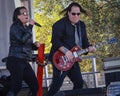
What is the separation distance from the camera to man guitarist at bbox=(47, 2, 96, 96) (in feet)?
16.7

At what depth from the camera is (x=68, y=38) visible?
516cm

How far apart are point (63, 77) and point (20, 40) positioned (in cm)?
67

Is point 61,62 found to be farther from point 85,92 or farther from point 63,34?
point 85,92

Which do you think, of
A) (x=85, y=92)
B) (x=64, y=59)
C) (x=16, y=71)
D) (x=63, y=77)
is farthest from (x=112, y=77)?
(x=16, y=71)

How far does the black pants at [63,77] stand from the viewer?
5113mm

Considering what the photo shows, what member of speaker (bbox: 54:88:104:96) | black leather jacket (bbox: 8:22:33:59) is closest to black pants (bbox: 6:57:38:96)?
black leather jacket (bbox: 8:22:33:59)

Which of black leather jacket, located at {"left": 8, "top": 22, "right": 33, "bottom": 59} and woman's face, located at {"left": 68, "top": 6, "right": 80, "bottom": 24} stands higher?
woman's face, located at {"left": 68, "top": 6, "right": 80, "bottom": 24}

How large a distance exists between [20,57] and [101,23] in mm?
5167

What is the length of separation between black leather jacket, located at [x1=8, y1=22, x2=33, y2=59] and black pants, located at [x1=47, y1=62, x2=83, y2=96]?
41cm

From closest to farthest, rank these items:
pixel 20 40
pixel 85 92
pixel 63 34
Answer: pixel 85 92 < pixel 20 40 < pixel 63 34

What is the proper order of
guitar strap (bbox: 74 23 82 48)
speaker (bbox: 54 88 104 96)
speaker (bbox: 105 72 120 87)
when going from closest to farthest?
speaker (bbox: 54 88 104 96) < speaker (bbox: 105 72 120 87) < guitar strap (bbox: 74 23 82 48)

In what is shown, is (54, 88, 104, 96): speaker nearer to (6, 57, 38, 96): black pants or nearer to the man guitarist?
the man guitarist

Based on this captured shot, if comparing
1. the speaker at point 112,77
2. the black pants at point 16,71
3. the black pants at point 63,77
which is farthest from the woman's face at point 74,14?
the speaker at point 112,77

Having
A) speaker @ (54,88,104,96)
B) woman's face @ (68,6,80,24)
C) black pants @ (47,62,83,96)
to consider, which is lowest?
black pants @ (47,62,83,96)
